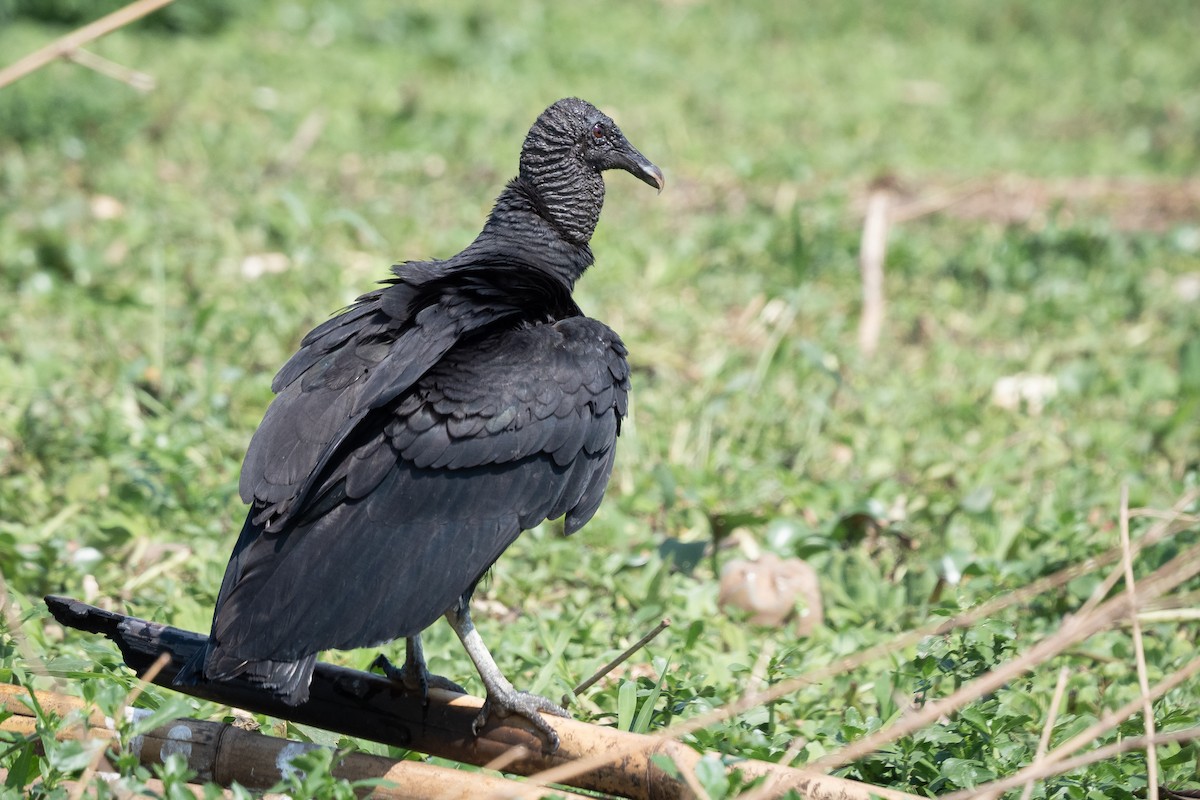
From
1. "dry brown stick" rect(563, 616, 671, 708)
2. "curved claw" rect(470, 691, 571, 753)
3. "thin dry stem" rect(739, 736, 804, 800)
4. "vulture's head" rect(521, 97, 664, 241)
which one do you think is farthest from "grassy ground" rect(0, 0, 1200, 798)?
"vulture's head" rect(521, 97, 664, 241)

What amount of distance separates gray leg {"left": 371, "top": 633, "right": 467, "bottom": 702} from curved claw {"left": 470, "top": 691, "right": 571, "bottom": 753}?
0.12 m

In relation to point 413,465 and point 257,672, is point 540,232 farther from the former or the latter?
point 257,672

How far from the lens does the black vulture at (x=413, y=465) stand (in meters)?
2.26

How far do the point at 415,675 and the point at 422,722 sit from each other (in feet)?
0.38

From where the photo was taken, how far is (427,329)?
8.47 feet

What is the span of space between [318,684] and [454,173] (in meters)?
4.53

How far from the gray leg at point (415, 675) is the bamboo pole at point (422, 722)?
0.9 inches

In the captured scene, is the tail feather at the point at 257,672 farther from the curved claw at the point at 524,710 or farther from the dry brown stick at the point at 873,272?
the dry brown stick at the point at 873,272

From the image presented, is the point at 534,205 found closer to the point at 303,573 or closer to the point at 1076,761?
the point at 303,573

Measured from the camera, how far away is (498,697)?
7.73ft

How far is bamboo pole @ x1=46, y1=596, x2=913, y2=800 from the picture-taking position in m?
2.16

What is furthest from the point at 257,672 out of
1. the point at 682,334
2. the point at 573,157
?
the point at 682,334

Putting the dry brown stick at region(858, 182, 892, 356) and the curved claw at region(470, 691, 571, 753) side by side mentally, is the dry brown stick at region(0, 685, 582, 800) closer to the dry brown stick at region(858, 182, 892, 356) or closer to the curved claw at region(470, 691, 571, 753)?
the curved claw at region(470, 691, 571, 753)

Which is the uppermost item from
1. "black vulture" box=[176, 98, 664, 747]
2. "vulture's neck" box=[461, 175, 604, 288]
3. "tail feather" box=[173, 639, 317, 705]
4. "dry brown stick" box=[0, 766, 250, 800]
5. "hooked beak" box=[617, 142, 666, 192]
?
"hooked beak" box=[617, 142, 666, 192]
